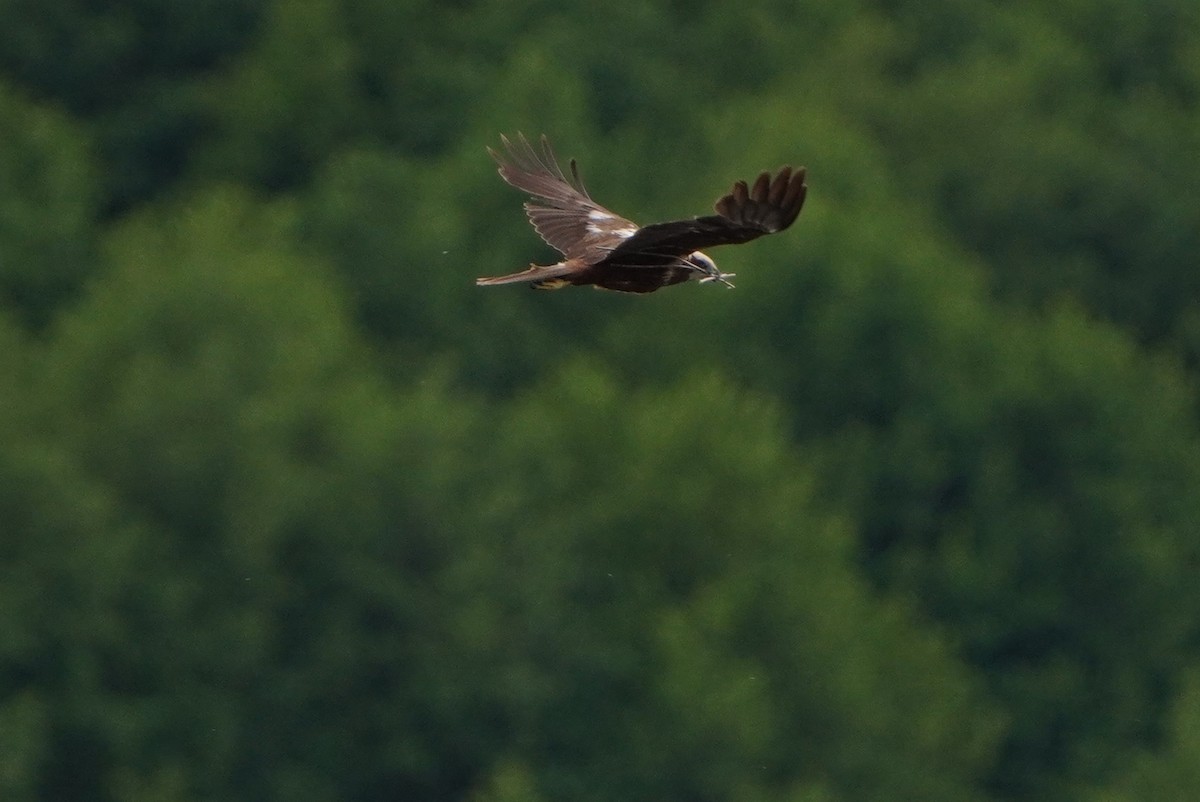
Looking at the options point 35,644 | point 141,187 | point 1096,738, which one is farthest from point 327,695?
point 141,187

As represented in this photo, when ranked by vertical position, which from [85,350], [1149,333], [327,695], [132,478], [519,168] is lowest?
[519,168]

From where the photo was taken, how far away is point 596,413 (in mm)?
40312

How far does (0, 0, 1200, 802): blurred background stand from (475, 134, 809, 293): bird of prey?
789 inches

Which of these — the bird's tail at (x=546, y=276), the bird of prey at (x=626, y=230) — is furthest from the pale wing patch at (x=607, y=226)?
the bird's tail at (x=546, y=276)

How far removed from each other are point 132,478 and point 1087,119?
21.5 meters

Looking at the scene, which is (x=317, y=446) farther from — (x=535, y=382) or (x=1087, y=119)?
(x=1087, y=119)

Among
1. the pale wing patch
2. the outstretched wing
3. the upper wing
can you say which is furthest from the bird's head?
the pale wing patch

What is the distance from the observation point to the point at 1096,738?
3941 centimetres

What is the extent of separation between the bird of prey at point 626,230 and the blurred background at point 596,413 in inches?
789

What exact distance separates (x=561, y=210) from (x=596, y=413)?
2782 cm

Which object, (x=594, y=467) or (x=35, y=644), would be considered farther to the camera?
(x=594, y=467)

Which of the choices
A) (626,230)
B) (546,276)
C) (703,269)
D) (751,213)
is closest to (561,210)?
(626,230)

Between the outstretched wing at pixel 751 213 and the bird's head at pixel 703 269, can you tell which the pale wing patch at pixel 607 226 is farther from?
the outstretched wing at pixel 751 213

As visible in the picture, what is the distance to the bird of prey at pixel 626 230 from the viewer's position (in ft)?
31.9
